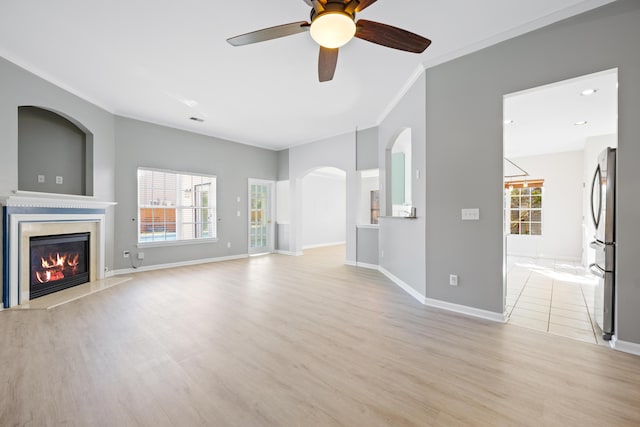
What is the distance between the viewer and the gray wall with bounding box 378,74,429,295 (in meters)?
3.63

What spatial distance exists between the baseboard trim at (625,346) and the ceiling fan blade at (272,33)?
3.59 metres

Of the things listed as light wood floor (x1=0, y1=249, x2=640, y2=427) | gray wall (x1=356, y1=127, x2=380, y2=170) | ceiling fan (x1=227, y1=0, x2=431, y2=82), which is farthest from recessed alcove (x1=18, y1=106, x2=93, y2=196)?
gray wall (x1=356, y1=127, x2=380, y2=170)

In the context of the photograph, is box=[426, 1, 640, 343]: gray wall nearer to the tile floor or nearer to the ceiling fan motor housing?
the tile floor

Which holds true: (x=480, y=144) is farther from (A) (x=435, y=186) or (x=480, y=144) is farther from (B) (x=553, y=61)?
(B) (x=553, y=61)

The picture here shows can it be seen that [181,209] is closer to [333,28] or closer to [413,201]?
[413,201]

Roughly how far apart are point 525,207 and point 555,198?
0.67m

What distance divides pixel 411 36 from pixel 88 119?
16.8ft

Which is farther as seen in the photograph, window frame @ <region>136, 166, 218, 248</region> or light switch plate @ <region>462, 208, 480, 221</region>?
window frame @ <region>136, 166, 218, 248</region>

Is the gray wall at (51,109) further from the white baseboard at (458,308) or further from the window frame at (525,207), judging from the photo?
the window frame at (525,207)

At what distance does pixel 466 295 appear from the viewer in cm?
319

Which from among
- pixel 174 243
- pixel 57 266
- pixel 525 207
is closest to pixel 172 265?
pixel 174 243

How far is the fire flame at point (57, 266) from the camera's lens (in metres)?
3.94

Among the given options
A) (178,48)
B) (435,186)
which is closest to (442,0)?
(435,186)

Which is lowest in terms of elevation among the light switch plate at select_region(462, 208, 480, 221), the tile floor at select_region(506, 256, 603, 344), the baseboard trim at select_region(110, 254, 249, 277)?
the tile floor at select_region(506, 256, 603, 344)
